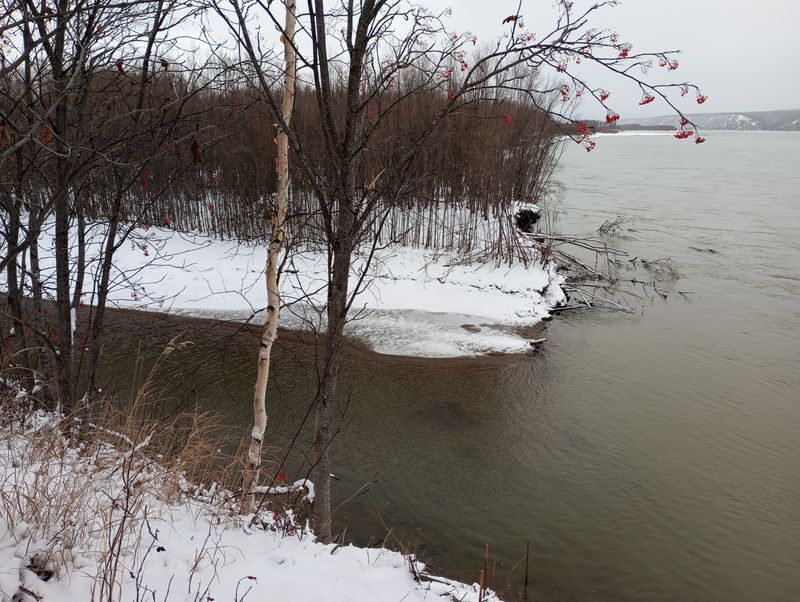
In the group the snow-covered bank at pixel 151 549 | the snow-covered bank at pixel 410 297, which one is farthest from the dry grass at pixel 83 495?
the snow-covered bank at pixel 410 297

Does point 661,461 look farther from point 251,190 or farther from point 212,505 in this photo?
point 251,190

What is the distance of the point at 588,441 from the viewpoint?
6.10 meters

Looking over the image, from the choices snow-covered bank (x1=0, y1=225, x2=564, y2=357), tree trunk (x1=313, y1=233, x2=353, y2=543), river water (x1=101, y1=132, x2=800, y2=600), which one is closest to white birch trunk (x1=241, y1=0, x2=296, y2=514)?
tree trunk (x1=313, y1=233, x2=353, y2=543)

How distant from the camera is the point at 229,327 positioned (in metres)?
9.40

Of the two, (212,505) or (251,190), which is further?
(251,190)

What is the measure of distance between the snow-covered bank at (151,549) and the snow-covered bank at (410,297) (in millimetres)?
5280

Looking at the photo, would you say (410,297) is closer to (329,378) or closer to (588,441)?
(588,441)

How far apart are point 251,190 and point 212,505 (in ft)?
35.8

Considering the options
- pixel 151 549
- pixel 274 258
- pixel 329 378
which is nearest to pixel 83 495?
pixel 151 549

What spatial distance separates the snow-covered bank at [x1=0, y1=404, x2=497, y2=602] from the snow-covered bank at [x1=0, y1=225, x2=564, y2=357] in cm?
528

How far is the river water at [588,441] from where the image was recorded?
4422 mm

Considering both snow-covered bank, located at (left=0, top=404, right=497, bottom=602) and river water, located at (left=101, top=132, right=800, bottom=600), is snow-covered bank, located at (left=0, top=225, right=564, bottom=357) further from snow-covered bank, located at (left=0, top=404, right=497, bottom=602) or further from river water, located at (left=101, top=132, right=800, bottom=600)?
snow-covered bank, located at (left=0, top=404, right=497, bottom=602)

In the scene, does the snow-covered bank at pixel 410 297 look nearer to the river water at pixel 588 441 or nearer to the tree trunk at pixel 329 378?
the river water at pixel 588 441

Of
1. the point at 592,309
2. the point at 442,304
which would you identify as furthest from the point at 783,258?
the point at 442,304
